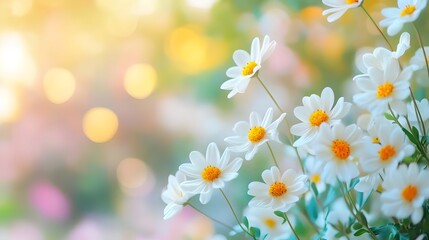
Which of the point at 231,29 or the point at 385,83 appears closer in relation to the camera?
the point at 385,83

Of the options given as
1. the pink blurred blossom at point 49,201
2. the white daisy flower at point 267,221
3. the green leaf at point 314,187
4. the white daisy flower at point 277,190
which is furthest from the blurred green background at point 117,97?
the white daisy flower at point 277,190

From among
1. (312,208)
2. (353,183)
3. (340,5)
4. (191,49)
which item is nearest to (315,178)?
(312,208)

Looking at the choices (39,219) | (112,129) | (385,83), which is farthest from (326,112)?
(39,219)

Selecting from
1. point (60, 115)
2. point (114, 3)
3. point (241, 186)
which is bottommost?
point (241, 186)

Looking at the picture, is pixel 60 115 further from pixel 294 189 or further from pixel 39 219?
pixel 294 189

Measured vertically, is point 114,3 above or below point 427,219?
above

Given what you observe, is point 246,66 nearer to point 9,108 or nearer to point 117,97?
point 117,97

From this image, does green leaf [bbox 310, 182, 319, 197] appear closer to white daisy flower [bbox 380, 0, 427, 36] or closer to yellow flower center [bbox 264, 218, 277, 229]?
yellow flower center [bbox 264, 218, 277, 229]
